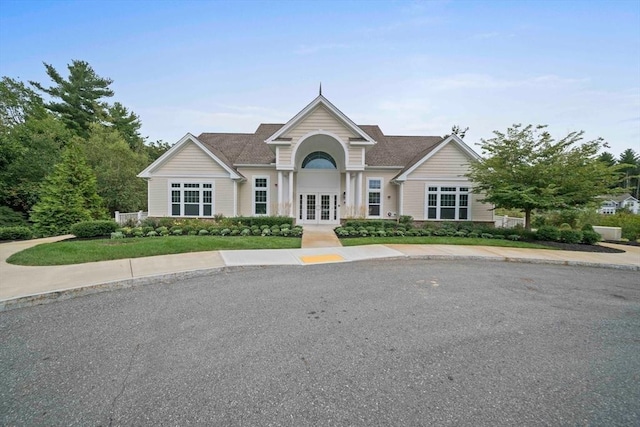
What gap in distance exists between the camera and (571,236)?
11883 millimetres

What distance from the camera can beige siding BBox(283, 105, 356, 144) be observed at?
16.1m

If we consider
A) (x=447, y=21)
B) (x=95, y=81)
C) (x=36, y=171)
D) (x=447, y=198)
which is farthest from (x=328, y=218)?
(x=95, y=81)

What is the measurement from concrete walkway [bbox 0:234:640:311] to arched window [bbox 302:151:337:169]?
764 cm

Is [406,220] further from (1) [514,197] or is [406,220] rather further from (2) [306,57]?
(2) [306,57]

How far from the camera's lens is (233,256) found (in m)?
8.23

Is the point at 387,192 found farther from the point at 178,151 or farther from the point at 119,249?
the point at 119,249

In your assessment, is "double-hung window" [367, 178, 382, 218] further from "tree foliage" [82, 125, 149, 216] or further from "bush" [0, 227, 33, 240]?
"tree foliage" [82, 125, 149, 216]

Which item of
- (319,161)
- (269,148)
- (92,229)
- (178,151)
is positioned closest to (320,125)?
(319,161)

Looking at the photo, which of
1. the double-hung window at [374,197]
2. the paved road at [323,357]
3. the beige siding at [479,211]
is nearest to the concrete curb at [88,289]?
the paved road at [323,357]

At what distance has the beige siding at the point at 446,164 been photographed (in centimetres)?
1603

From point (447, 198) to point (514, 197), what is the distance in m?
4.21

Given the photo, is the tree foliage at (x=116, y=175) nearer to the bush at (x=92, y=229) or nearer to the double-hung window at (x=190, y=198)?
the double-hung window at (x=190, y=198)

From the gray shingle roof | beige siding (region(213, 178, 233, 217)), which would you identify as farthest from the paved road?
the gray shingle roof

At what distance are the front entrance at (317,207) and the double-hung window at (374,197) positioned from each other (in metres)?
2.20
